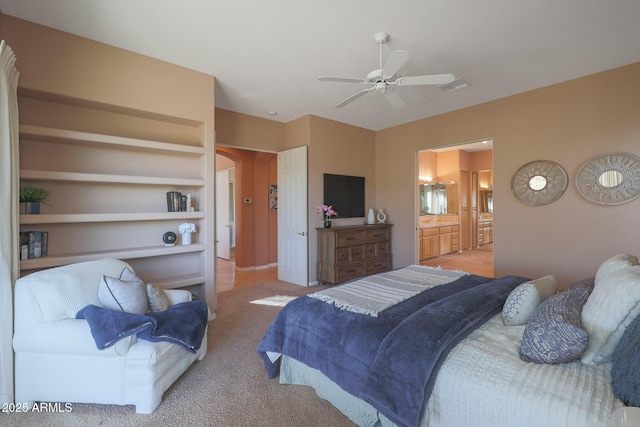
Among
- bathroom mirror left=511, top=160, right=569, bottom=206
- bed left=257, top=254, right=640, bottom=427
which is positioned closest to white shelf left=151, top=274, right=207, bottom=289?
bed left=257, top=254, right=640, bottom=427

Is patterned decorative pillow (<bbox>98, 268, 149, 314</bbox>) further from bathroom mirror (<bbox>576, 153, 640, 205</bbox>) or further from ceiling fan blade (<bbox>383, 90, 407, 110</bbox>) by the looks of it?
bathroom mirror (<bbox>576, 153, 640, 205</bbox>)

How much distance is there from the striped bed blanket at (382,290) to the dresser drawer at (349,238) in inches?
70.6

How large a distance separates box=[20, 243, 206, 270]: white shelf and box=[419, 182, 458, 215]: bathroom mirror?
660cm

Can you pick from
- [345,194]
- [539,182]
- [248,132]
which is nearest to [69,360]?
[248,132]

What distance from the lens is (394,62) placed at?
7.41 ft

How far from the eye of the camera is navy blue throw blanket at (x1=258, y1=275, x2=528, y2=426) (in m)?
1.35

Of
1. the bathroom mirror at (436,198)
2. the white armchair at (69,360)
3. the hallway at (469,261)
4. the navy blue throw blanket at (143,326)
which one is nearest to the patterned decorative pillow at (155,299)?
the navy blue throw blanket at (143,326)

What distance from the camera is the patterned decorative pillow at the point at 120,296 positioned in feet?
6.73

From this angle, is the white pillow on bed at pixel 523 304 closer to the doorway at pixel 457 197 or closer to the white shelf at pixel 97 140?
the white shelf at pixel 97 140

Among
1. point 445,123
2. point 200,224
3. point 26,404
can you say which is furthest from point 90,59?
point 445,123

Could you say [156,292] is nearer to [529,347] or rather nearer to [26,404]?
[26,404]

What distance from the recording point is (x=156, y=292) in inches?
91.2

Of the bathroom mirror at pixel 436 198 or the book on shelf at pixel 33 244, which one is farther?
the bathroom mirror at pixel 436 198

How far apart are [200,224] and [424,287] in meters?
2.61
